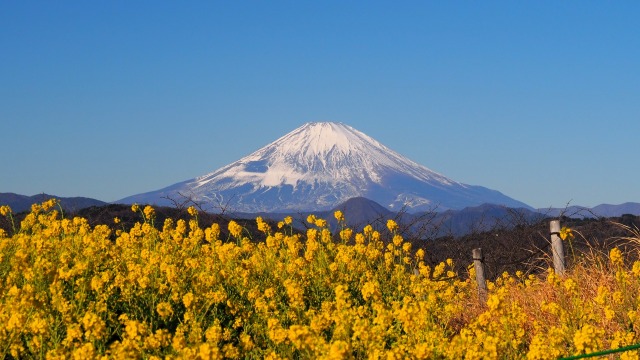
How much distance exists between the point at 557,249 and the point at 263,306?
7.43m

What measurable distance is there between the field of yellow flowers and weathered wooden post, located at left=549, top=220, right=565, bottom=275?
3.11ft

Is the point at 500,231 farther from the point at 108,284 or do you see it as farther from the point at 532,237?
the point at 108,284

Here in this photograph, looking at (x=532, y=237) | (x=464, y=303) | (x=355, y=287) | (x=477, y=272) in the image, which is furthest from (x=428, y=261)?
(x=355, y=287)

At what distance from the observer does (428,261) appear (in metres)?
20.6

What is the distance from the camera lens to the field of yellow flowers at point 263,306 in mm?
6379

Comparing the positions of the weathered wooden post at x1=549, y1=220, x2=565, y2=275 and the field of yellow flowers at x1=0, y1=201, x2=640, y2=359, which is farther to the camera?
the weathered wooden post at x1=549, y1=220, x2=565, y2=275

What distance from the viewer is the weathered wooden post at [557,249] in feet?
45.1

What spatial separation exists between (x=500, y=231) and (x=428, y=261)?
4.34 m

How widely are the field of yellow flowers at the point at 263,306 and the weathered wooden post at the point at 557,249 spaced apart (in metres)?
0.95

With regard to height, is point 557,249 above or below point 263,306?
above

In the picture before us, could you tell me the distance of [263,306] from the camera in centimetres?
825

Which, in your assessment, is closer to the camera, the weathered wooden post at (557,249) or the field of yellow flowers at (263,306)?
the field of yellow flowers at (263,306)

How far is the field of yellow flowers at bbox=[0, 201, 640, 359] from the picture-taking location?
251 inches

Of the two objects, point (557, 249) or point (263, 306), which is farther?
point (557, 249)
